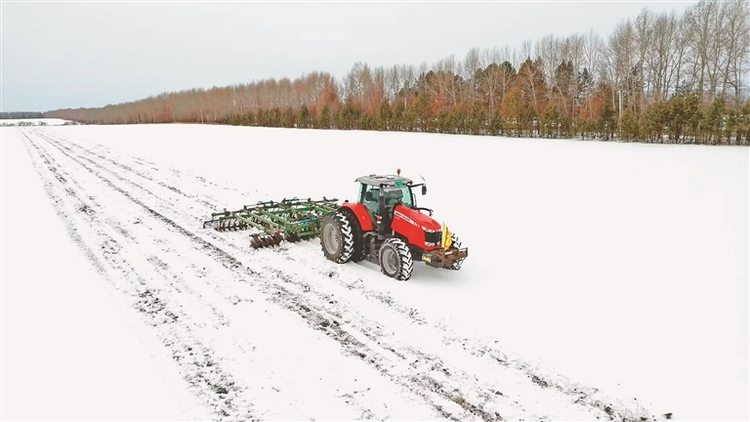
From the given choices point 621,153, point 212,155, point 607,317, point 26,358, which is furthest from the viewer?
point 212,155

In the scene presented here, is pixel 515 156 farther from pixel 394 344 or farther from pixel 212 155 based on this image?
pixel 394 344

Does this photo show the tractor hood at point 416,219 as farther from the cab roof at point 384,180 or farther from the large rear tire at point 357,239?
the large rear tire at point 357,239

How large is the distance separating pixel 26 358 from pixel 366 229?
5671 millimetres

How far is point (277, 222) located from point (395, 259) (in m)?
4.54

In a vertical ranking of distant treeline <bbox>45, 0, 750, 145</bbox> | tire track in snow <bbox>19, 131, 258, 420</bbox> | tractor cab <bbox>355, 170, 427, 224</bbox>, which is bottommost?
tire track in snow <bbox>19, 131, 258, 420</bbox>

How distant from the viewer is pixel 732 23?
3688 centimetres

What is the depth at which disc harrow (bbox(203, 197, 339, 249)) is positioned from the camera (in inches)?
432

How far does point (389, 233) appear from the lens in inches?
359

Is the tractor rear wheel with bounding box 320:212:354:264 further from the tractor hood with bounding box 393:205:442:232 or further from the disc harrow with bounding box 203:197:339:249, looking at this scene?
the disc harrow with bounding box 203:197:339:249

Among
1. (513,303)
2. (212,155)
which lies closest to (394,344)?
(513,303)

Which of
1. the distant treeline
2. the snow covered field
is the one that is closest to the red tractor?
the snow covered field

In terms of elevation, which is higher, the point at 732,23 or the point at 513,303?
the point at 732,23

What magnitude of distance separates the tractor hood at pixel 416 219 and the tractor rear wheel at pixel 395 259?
44 centimetres

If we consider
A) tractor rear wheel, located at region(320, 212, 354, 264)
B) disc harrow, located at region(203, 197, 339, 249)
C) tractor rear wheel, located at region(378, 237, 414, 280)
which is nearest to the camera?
tractor rear wheel, located at region(378, 237, 414, 280)
